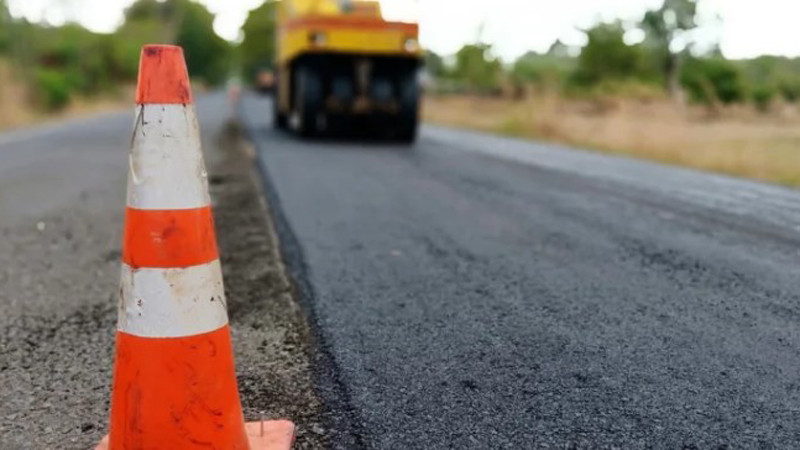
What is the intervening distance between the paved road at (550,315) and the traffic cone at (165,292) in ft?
1.48

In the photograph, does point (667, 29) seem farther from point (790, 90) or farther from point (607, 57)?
point (790, 90)

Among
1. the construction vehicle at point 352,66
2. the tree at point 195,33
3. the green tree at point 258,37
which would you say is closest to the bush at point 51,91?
the construction vehicle at point 352,66

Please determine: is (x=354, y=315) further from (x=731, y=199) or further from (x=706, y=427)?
(x=731, y=199)

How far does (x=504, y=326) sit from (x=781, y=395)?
1.02m

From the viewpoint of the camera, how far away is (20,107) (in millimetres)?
23891

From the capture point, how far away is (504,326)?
304cm

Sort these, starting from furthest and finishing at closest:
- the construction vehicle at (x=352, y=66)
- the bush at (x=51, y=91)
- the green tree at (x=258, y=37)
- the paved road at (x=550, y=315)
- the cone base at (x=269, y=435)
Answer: the green tree at (x=258, y=37) < the bush at (x=51, y=91) < the construction vehicle at (x=352, y=66) < the paved road at (x=550, y=315) < the cone base at (x=269, y=435)

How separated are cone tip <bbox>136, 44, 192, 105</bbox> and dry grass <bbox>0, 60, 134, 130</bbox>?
Answer: 62.6 ft

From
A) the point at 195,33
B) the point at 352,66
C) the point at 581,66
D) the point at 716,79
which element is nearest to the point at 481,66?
the point at 581,66

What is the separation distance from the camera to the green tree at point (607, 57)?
45.2 meters

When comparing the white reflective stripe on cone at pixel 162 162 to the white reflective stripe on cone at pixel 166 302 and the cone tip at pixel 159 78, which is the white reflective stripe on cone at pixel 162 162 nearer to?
the cone tip at pixel 159 78

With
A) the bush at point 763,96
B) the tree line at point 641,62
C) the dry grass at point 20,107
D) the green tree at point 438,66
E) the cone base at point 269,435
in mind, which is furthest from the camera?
the green tree at point 438,66

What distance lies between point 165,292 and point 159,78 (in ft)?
1.73

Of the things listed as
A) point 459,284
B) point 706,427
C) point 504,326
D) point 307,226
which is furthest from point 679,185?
point 706,427
